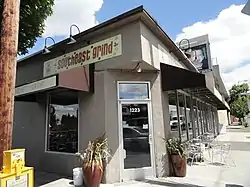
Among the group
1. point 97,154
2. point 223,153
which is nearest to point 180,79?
point 97,154

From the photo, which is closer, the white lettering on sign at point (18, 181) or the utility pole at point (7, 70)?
the white lettering on sign at point (18, 181)

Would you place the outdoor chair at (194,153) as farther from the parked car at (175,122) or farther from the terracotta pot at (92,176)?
the terracotta pot at (92,176)

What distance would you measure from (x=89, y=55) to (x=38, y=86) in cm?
203

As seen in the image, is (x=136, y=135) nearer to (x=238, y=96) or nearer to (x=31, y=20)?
(x=31, y=20)

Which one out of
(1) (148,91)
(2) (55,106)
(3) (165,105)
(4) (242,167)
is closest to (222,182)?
(4) (242,167)

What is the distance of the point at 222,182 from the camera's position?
6.68m

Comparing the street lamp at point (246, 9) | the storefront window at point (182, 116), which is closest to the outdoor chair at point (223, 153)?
the storefront window at point (182, 116)

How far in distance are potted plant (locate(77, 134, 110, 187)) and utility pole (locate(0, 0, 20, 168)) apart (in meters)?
3.07

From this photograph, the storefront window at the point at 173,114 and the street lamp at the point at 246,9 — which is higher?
the street lamp at the point at 246,9

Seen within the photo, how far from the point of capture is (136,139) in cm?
746

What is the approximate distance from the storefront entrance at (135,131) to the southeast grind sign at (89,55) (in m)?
1.12

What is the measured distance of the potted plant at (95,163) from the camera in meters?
6.39

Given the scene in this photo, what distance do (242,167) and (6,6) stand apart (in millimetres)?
8585

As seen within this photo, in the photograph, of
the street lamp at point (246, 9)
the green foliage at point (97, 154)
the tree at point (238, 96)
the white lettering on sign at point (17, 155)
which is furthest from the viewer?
the tree at point (238, 96)
